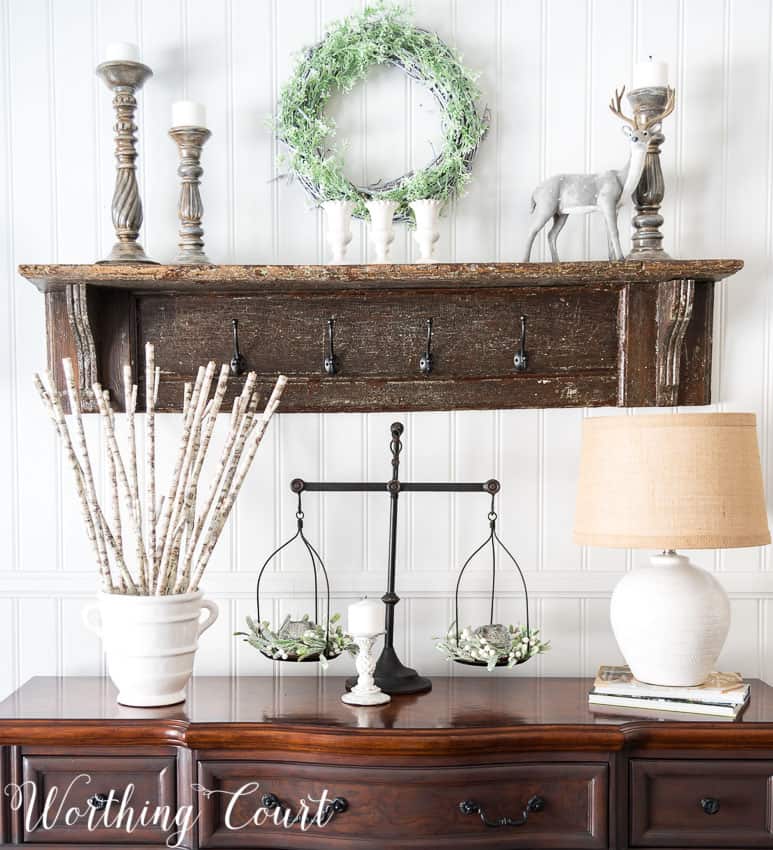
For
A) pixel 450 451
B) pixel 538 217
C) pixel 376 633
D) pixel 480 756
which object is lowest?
pixel 480 756

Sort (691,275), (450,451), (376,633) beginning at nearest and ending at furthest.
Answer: (376,633) → (691,275) → (450,451)

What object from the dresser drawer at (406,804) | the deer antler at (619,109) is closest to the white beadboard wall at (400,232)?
the deer antler at (619,109)

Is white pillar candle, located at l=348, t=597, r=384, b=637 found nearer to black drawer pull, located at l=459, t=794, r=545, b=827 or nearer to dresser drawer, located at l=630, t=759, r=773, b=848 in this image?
black drawer pull, located at l=459, t=794, r=545, b=827

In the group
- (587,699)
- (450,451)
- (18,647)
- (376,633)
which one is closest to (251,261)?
(450,451)

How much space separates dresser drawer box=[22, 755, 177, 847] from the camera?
5.42ft

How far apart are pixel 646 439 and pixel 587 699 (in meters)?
0.54

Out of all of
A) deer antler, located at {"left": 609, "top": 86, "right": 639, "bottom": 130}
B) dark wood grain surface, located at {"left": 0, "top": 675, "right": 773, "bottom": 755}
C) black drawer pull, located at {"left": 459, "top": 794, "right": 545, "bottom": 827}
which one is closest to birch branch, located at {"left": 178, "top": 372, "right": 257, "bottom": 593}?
dark wood grain surface, located at {"left": 0, "top": 675, "right": 773, "bottom": 755}

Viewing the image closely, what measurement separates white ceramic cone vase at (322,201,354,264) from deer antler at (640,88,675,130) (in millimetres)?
645

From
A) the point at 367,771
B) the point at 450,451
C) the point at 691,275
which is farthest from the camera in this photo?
the point at 450,451

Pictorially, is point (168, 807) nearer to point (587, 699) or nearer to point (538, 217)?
point (587, 699)

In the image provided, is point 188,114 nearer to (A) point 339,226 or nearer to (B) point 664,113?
(A) point 339,226

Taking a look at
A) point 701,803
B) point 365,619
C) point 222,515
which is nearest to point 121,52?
point 222,515

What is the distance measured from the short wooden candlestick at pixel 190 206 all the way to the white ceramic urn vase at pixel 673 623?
1.15m

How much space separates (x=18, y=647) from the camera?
210 cm
